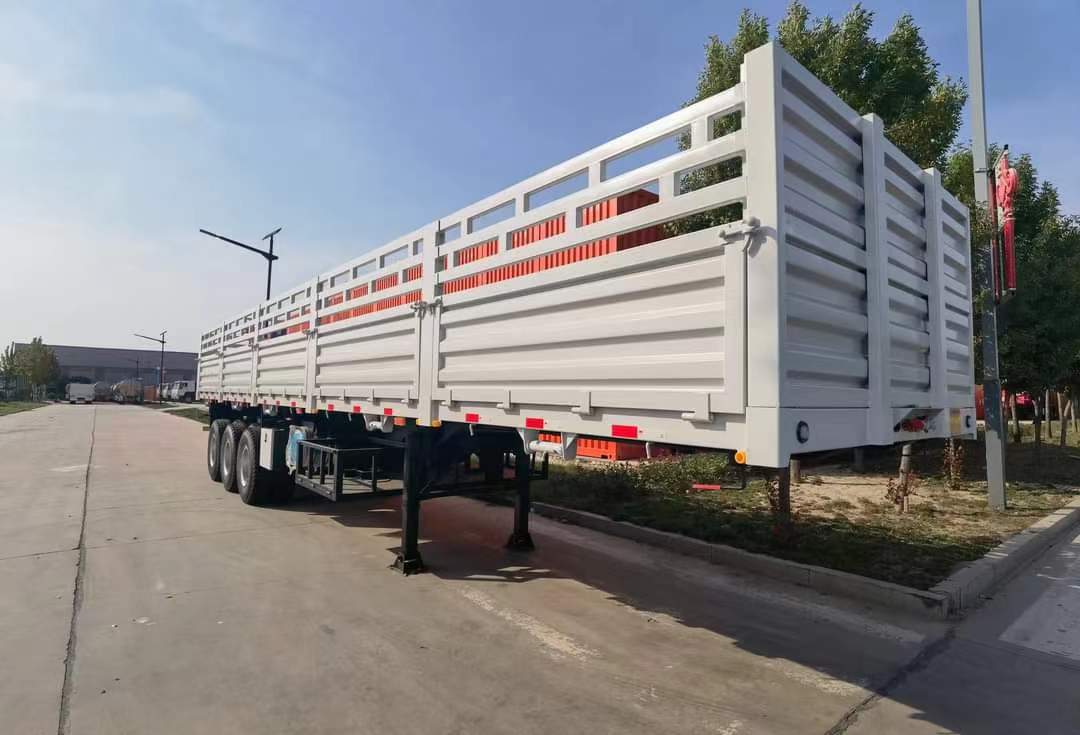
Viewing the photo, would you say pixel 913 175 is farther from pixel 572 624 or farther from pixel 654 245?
pixel 572 624

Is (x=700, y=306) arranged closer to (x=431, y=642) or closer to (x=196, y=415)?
(x=431, y=642)

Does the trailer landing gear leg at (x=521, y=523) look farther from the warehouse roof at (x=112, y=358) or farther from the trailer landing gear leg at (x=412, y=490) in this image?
the warehouse roof at (x=112, y=358)

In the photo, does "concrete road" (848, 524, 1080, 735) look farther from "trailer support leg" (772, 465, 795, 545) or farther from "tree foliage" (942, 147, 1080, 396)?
"tree foliage" (942, 147, 1080, 396)

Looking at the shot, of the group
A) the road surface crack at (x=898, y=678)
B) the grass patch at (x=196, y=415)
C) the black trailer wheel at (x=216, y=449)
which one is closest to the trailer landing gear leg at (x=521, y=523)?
the road surface crack at (x=898, y=678)

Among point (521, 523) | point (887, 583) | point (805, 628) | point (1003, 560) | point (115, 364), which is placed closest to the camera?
point (805, 628)

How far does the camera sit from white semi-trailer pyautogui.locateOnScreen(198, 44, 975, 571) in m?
2.95

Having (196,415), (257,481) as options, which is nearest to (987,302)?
(257,481)

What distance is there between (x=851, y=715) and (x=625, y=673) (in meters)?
1.27

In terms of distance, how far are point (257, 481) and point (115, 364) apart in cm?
11343

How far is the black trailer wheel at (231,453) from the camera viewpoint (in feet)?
32.2

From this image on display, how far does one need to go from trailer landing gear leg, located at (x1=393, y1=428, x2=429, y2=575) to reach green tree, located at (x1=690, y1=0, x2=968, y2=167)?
8736 millimetres

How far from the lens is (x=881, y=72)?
10.1 meters

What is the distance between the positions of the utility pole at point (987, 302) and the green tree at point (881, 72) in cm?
127

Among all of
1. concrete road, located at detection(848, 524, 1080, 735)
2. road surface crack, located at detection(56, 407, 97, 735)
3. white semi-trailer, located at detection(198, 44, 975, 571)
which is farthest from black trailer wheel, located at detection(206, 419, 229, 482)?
concrete road, located at detection(848, 524, 1080, 735)
